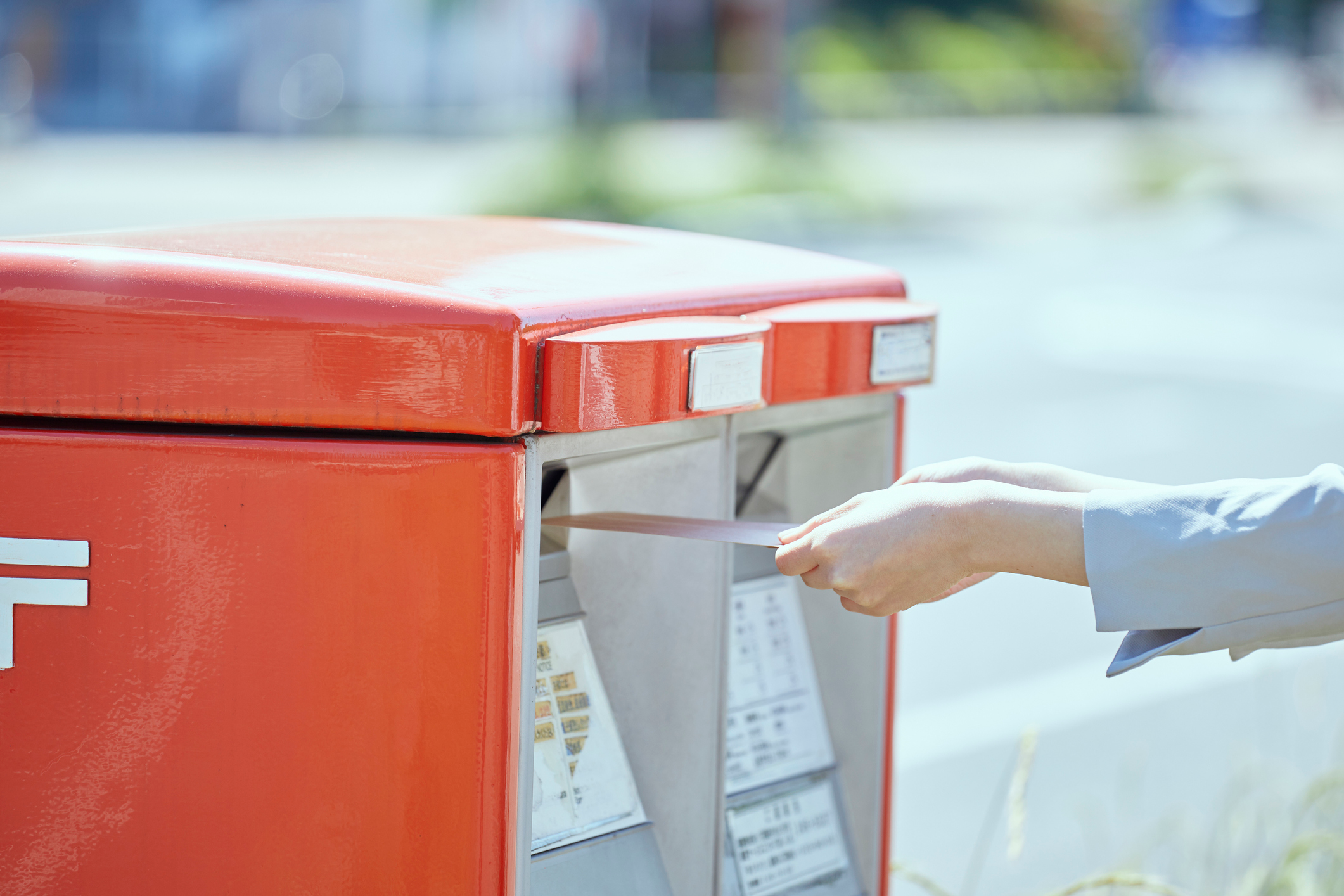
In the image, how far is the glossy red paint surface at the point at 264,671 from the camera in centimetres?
129

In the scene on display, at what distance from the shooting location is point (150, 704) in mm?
1316

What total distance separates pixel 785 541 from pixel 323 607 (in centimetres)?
44

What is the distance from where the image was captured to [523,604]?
131 centimetres

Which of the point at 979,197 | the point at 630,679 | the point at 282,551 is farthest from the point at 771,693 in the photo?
the point at 979,197

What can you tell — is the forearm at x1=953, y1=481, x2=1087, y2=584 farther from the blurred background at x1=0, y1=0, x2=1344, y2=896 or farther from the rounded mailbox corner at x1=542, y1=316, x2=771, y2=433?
the blurred background at x1=0, y1=0, x2=1344, y2=896

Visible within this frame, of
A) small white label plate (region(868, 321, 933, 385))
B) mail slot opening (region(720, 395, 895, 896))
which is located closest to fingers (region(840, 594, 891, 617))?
small white label plate (region(868, 321, 933, 385))

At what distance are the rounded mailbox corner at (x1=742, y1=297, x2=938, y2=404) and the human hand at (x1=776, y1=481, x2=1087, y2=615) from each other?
0.29 meters

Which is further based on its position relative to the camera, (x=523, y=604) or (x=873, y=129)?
(x=873, y=129)

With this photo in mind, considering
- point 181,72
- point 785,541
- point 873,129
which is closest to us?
point 785,541

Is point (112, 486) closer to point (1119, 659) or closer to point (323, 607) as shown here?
point (323, 607)

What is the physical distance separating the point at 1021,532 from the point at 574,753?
584 millimetres

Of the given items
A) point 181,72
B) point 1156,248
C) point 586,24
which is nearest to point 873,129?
point 586,24

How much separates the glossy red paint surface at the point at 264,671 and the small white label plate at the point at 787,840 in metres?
0.73

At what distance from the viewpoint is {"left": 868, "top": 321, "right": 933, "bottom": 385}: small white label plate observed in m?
1.75
